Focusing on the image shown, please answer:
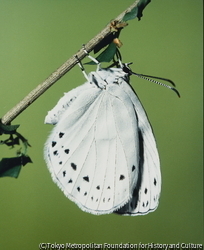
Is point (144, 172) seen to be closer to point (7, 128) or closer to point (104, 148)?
point (104, 148)

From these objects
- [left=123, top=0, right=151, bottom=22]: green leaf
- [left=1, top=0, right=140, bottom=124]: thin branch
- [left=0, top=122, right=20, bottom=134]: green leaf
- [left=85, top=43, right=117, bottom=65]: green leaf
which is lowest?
[left=0, top=122, right=20, bottom=134]: green leaf

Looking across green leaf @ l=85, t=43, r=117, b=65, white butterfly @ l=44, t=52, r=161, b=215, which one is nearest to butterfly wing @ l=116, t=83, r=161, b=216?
white butterfly @ l=44, t=52, r=161, b=215

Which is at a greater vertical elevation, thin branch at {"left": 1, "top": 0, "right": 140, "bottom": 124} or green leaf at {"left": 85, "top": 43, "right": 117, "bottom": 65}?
green leaf at {"left": 85, "top": 43, "right": 117, "bottom": 65}

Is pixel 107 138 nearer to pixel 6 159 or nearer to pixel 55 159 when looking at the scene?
pixel 55 159

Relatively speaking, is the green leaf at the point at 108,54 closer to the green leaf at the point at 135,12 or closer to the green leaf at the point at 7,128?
the green leaf at the point at 135,12

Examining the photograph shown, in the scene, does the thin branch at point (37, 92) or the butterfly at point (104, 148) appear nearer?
the thin branch at point (37, 92)

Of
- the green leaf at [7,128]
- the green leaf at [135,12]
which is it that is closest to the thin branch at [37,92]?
the green leaf at [7,128]

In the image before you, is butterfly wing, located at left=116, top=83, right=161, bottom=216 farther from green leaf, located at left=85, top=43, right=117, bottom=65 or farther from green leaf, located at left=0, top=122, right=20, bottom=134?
green leaf, located at left=0, top=122, right=20, bottom=134
